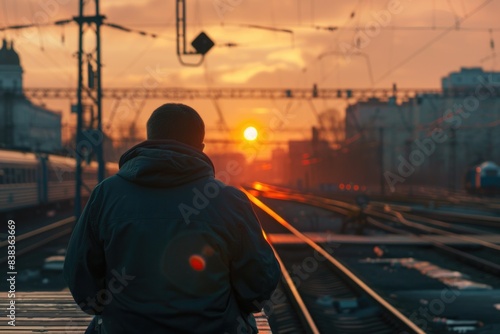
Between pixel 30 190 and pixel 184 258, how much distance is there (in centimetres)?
2882

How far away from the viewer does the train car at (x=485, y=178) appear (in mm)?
55250

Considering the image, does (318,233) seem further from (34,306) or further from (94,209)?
(94,209)

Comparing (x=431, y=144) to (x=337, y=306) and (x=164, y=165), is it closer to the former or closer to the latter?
(x=337, y=306)

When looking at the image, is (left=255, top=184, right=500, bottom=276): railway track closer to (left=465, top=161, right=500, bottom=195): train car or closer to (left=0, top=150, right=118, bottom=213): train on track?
(left=0, top=150, right=118, bottom=213): train on track

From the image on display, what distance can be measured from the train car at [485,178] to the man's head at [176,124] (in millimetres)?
54136

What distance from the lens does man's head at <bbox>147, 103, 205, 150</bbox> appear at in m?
3.34

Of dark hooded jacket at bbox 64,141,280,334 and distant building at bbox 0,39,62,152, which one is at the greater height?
distant building at bbox 0,39,62,152

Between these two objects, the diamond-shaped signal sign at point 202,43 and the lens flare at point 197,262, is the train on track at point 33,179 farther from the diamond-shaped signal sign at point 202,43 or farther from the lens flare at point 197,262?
the lens flare at point 197,262

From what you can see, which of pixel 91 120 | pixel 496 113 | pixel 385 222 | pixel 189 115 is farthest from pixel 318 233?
pixel 496 113

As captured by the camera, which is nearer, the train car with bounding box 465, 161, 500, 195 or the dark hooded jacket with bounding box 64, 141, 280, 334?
the dark hooded jacket with bounding box 64, 141, 280, 334

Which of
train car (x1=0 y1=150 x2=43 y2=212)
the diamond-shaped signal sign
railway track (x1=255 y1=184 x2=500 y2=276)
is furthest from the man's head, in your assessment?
train car (x1=0 y1=150 x2=43 y2=212)

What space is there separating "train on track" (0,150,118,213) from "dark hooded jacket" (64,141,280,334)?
64.5ft

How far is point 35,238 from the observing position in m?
22.0

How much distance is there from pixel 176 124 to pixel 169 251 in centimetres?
57
